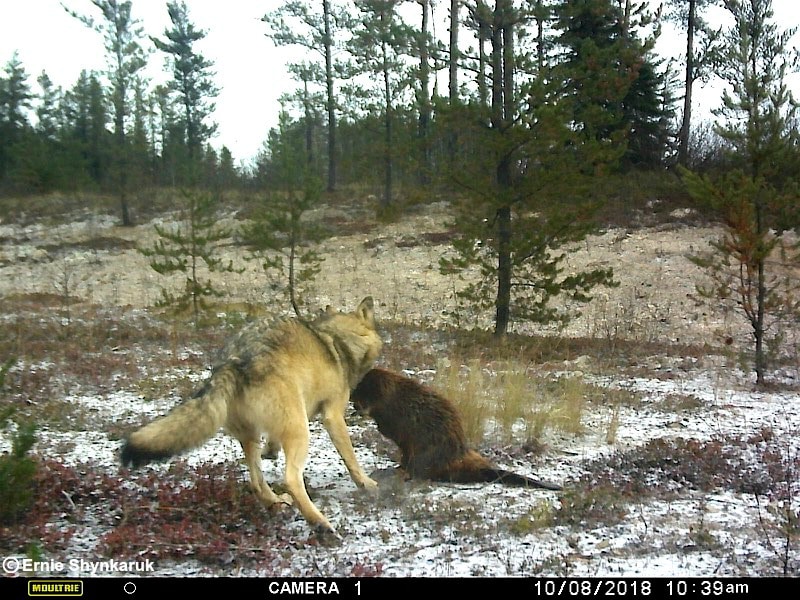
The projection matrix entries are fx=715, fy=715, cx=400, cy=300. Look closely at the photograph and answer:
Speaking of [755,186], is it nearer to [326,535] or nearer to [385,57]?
[326,535]

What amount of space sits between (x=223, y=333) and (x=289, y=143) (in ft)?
19.9

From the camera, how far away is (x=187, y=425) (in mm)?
4527

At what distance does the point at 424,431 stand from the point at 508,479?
83cm

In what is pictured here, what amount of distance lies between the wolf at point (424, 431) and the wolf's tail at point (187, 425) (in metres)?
1.80

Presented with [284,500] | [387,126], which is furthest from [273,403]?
[387,126]

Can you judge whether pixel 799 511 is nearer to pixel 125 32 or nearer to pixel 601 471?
pixel 601 471

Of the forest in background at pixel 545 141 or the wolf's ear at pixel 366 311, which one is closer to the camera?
the wolf's ear at pixel 366 311

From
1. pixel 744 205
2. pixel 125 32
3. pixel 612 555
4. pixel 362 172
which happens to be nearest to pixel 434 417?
pixel 612 555

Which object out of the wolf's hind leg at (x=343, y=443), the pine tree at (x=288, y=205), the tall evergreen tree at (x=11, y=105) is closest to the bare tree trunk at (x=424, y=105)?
the pine tree at (x=288, y=205)

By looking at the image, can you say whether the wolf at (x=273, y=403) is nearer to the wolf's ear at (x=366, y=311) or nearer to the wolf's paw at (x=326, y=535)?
the wolf's paw at (x=326, y=535)

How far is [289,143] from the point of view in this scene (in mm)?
18844
